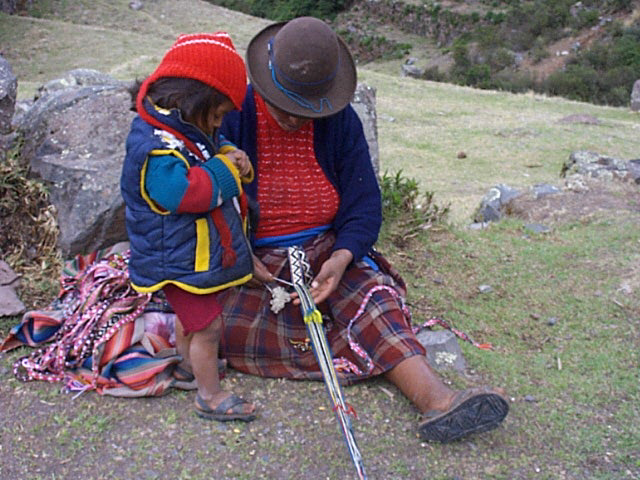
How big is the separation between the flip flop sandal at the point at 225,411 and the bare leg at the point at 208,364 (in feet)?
0.04

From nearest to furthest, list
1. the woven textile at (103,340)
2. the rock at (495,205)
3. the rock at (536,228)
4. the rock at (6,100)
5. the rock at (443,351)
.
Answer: the woven textile at (103,340)
the rock at (443,351)
the rock at (6,100)
the rock at (536,228)
the rock at (495,205)

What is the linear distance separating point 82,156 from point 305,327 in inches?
64.4

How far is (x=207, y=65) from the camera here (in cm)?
228

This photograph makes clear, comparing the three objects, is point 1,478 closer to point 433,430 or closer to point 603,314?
point 433,430

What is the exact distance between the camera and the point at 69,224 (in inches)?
139

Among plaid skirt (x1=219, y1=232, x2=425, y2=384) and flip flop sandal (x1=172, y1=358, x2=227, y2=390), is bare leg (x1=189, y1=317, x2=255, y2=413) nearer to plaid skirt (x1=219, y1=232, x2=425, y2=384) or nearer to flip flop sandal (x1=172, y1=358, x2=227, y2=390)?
Answer: flip flop sandal (x1=172, y1=358, x2=227, y2=390)

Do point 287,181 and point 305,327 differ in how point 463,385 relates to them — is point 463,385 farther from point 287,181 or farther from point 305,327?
point 287,181

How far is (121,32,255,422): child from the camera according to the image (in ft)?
7.44

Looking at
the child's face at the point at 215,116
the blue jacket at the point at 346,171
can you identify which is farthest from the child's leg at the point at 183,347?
the child's face at the point at 215,116

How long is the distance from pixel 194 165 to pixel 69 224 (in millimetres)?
1460

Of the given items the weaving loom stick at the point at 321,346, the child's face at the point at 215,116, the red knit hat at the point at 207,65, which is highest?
the red knit hat at the point at 207,65

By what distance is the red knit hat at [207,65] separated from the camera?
89.5 inches

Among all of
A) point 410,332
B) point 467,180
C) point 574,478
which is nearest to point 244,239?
point 410,332

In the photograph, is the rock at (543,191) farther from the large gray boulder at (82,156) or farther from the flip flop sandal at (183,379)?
the flip flop sandal at (183,379)
